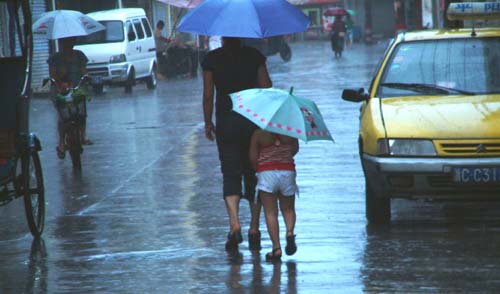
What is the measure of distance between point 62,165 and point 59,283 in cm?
772

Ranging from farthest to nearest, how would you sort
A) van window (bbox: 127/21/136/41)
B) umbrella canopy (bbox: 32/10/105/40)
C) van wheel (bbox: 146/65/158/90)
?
van wheel (bbox: 146/65/158/90), van window (bbox: 127/21/136/41), umbrella canopy (bbox: 32/10/105/40)

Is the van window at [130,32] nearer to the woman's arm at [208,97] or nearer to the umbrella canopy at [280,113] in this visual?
the woman's arm at [208,97]

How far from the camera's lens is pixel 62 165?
1555 centimetres

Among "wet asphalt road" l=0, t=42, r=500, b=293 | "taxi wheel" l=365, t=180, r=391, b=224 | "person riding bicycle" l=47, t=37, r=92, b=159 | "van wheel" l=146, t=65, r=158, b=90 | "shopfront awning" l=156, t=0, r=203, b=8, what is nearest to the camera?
"wet asphalt road" l=0, t=42, r=500, b=293

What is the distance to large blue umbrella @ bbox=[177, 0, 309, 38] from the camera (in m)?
8.88

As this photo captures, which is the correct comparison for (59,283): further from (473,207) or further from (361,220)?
(473,207)

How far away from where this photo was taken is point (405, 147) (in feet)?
30.9

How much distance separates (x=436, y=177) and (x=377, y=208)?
791 millimetres

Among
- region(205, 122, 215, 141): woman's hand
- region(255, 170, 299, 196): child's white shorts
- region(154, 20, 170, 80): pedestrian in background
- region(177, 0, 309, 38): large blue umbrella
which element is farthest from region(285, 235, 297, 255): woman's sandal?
region(154, 20, 170, 80): pedestrian in background

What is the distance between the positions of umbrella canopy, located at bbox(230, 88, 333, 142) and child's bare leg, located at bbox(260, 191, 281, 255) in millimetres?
556

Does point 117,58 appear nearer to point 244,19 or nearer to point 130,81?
point 130,81

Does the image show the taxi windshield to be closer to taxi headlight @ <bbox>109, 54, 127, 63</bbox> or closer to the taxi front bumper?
the taxi front bumper

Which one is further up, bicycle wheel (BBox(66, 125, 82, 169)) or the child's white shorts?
the child's white shorts

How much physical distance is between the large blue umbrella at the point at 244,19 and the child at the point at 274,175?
826mm
